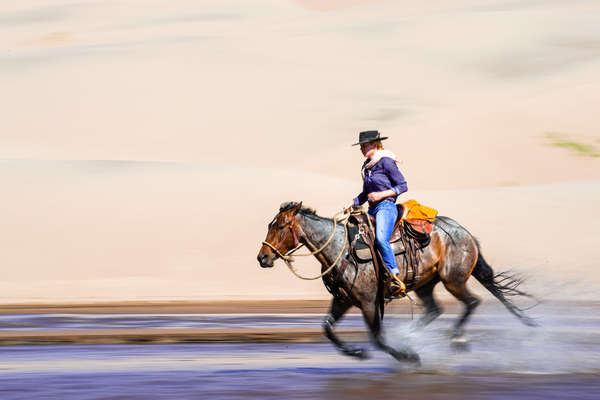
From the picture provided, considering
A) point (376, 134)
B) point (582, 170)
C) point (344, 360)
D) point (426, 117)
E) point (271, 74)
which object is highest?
point (271, 74)

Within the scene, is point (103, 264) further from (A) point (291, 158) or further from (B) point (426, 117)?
(B) point (426, 117)

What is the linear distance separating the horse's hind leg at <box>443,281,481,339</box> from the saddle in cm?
64

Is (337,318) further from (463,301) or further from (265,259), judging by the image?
→ (463,301)

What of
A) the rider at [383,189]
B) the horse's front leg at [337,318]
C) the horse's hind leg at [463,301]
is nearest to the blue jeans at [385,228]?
the rider at [383,189]

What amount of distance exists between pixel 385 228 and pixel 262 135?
46.9m

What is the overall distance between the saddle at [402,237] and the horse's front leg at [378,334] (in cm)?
48

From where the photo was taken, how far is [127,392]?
34.3 feet

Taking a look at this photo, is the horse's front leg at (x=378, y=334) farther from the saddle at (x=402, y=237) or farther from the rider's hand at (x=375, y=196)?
the rider's hand at (x=375, y=196)

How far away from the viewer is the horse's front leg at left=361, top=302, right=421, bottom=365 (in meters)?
12.2

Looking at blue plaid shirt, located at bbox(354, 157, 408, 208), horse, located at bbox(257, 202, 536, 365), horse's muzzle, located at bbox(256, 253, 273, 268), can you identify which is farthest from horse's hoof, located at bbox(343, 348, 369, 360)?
blue plaid shirt, located at bbox(354, 157, 408, 208)

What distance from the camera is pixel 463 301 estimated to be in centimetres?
1321

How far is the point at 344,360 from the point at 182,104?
51140 millimetres

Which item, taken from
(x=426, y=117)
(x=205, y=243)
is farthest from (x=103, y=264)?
(x=426, y=117)

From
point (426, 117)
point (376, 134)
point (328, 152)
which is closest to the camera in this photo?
point (376, 134)
